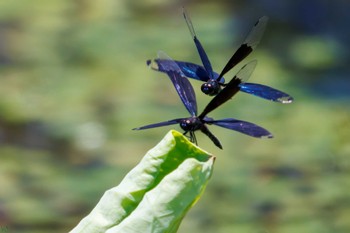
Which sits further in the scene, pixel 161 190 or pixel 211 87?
pixel 211 87

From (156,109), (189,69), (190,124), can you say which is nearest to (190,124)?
(190,124)

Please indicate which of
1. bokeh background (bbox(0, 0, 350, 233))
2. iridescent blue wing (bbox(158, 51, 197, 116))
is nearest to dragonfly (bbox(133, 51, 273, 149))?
iridescent blue wing (bbox(158, 51, 197, 116))

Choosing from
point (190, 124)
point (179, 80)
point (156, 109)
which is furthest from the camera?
point (156, 109)

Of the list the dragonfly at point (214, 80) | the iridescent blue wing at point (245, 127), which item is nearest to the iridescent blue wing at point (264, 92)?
the dragonfly at point (214, 80)

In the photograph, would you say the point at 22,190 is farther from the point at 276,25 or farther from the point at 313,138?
the point at 276,25

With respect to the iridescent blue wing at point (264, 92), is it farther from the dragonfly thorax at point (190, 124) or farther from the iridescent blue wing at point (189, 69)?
the dragonfly thorax at point (190, 124)

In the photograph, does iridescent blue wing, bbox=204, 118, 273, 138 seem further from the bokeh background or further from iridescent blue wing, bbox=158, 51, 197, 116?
the bokeh background

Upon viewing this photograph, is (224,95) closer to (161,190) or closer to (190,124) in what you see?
(190,124)
